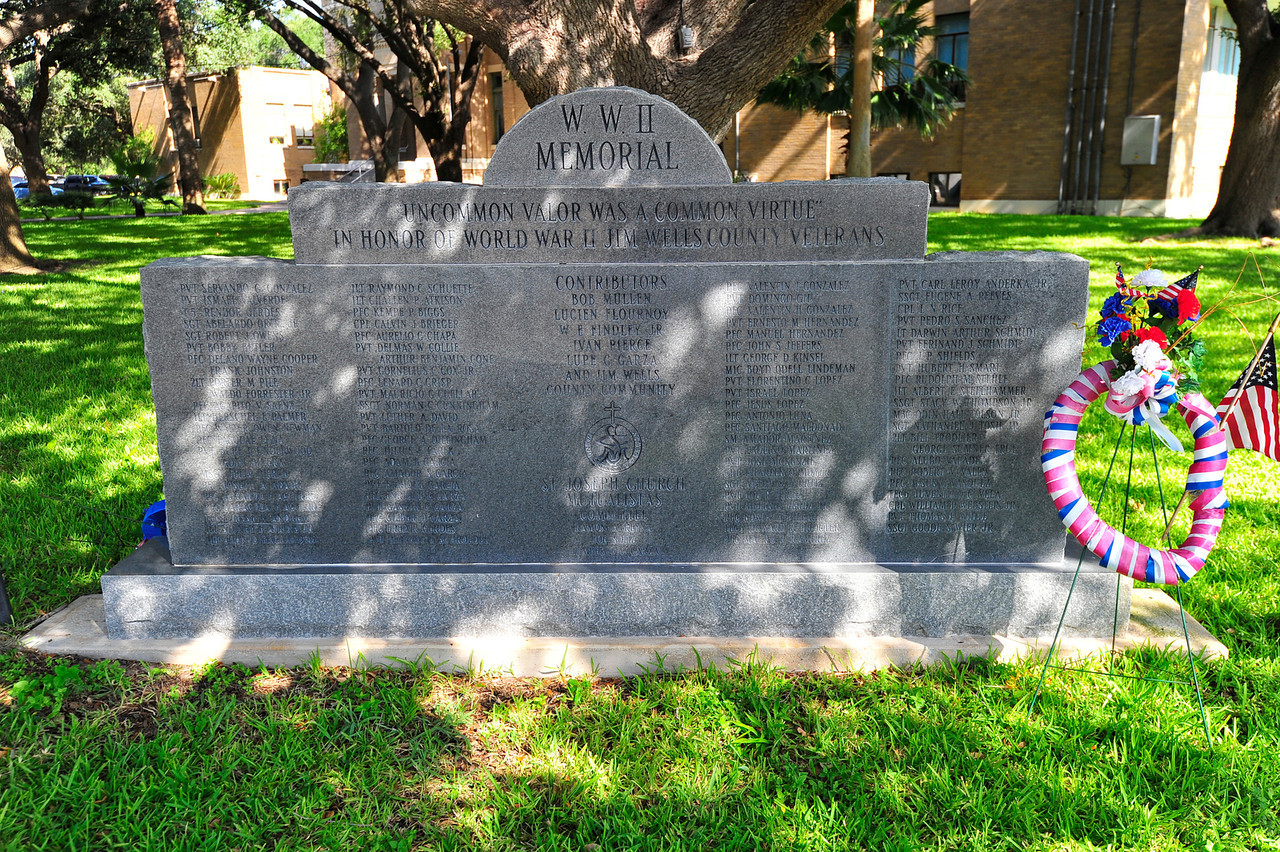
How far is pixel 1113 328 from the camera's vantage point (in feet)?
11.0

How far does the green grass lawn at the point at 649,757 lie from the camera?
280 cm

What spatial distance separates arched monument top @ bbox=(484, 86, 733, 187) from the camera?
3.81m

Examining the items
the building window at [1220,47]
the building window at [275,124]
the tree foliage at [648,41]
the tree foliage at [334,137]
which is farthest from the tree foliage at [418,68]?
the building window at [275,124]

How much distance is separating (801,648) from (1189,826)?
147 centimetres

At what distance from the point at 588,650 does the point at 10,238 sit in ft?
46.9

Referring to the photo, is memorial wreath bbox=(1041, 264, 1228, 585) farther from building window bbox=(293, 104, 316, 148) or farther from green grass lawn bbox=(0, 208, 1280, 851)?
building window bbox=(293, 104, 316, 148)

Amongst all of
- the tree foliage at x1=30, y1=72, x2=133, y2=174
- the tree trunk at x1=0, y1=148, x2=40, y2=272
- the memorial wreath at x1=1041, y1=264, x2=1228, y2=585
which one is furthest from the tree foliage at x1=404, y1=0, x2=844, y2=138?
the tree foliage at x1=30, y1=72, x2=133, y2=174

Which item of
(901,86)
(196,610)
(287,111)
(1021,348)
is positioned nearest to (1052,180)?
(901,86)

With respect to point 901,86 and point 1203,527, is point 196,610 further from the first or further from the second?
point 901,86

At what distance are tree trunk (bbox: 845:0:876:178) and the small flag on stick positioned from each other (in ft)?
42.3

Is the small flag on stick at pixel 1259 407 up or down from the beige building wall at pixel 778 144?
down

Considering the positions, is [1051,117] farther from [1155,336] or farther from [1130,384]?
[1130,384]

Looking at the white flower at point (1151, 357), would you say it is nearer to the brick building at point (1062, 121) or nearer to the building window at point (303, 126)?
the brick building at point (1062, 121)

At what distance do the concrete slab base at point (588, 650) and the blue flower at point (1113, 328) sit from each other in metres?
1.32
